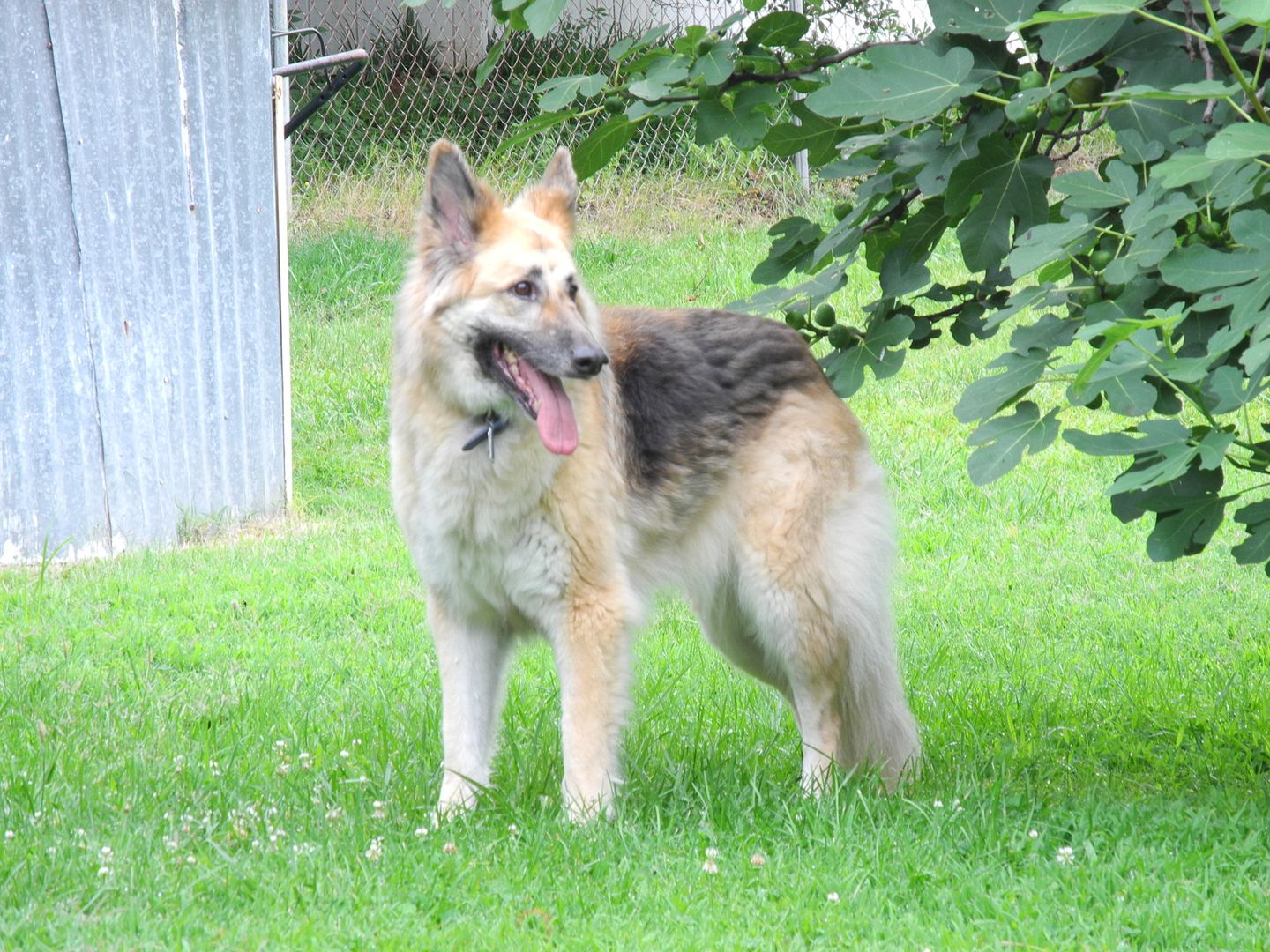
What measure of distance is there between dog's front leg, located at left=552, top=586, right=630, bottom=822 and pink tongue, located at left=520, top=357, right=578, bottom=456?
1.63 feet

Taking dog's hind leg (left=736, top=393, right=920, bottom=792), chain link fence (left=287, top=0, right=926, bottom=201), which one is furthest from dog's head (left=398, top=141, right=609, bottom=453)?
chain link fence (left=287, top=0, right=926, bottom=201)

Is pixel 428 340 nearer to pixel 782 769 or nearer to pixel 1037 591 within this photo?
pixel 782 769

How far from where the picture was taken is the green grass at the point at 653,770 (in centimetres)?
321

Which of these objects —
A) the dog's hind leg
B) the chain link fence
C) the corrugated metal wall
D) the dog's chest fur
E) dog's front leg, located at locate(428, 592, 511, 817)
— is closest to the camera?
the dog's chest fur

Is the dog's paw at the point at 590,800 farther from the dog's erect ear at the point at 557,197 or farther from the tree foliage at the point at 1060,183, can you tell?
the dog's erect ear at the point at 557,197

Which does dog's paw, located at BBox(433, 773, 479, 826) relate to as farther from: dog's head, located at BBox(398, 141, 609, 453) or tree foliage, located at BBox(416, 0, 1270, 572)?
tree foliage, located at BBox(416, 0, 1270, 572)

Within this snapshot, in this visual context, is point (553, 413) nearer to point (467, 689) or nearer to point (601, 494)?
point (601, 494)

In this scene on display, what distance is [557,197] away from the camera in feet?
13.8

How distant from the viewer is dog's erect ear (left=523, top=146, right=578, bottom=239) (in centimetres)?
420

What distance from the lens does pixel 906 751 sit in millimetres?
4418

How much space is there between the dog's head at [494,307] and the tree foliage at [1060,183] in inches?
16.1

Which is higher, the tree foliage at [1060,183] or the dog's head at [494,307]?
the tree foliage at [1060,183]

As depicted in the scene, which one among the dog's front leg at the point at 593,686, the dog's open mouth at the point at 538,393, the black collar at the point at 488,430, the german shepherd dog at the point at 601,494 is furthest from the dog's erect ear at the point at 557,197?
the dog's front leg at the point at 593,686

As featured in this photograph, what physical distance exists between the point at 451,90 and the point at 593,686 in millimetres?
10750
